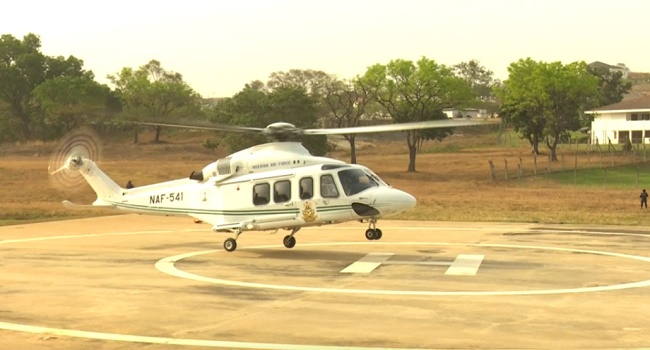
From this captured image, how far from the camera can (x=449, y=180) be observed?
67.0 meters

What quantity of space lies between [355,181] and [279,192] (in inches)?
91.0

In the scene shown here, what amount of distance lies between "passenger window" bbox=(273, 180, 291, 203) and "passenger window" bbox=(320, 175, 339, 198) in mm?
1050

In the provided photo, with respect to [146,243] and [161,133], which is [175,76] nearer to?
[161,133]

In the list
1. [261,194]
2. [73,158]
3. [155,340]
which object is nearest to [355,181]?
[261,194]

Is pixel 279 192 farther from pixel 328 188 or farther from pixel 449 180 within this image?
pixel 449 180

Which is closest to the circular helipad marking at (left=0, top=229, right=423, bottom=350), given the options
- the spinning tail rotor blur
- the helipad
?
the helipad

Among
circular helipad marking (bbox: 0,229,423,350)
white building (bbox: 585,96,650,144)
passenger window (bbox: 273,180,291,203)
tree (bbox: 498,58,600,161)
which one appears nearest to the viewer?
circular helipad marking (bbox: 0,229,423,350)

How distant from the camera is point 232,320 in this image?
1468 centimetres

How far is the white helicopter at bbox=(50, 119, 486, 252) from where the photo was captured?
22.5m

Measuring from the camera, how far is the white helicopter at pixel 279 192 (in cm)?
2247

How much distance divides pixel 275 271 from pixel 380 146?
3747 inches

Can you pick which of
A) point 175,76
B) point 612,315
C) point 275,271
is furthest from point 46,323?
point 175,76

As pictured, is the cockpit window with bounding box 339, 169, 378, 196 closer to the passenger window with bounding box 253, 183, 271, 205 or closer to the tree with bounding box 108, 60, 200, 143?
the passenger window with bounding box 253, 183, 271, 205

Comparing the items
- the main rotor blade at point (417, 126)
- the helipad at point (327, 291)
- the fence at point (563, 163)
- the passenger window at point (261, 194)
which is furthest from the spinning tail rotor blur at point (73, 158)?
the fence at point (563, 163)
